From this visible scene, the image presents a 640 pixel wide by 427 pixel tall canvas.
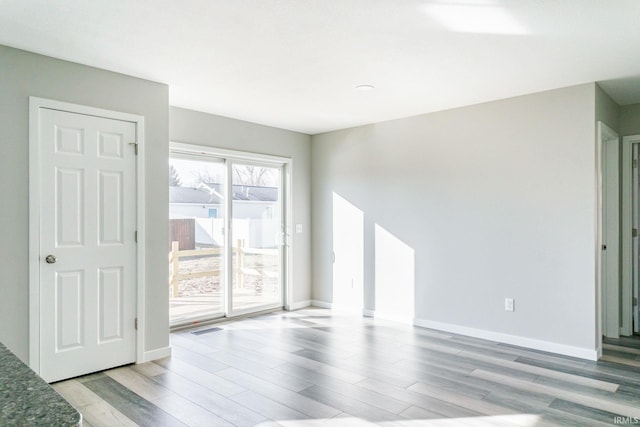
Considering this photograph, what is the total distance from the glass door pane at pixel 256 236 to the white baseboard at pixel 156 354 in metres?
1.46

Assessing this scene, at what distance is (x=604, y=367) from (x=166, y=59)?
4356mm

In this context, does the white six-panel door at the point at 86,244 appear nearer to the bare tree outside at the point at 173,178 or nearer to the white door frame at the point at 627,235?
the bare tree outside at the point at 173,178

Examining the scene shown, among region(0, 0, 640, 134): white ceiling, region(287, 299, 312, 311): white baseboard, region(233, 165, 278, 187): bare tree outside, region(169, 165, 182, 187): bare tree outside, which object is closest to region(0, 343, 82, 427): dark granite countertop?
region(0, 0, 640, 134): white ceiling

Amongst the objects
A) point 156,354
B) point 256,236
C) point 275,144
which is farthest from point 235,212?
point 156,354

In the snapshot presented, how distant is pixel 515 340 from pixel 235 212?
347 centimetres

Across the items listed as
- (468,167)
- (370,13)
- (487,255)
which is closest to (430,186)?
(468,167)

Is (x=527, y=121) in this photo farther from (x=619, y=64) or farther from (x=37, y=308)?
(x=37, y=308)

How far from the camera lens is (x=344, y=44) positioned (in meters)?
2.88

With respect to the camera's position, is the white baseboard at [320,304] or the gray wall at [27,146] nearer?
the gray wall at [27,146]

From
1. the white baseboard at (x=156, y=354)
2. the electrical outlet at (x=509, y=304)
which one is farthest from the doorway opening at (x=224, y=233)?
the electrical outlet at (x=509, y=304)

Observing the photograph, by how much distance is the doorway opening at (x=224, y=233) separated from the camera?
15.7 ft

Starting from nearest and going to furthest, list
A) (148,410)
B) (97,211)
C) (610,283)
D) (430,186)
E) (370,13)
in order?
(370,13), (148,410), (97,211), (610,283), (430,186)

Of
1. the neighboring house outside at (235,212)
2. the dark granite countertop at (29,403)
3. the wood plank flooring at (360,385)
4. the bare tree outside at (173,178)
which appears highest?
the bare tree outside at (173,178)

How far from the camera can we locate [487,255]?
434 cm
